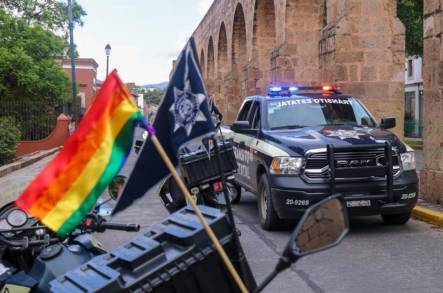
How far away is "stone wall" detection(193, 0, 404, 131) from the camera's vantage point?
13188 mm

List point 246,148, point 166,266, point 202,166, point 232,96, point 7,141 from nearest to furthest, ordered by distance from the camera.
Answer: point 166,266, point 202,166, point 246,148, point 7,141, point 232,96

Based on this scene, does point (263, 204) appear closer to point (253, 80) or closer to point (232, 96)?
point (253, 80)

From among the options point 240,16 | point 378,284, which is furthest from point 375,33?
point 240,16

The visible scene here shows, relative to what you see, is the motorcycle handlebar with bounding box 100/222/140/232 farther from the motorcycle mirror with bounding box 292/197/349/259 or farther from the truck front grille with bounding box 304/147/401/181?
the truck front grille with bounding box 304/147/401/181

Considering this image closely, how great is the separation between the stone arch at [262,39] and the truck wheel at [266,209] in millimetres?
14745

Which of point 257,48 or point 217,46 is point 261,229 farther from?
point 217,46

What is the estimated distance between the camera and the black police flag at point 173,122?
8.36ft

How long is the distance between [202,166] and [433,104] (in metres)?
5.56

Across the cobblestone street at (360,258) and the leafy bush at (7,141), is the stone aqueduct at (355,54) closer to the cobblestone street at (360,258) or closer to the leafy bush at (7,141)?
the cobblestone street at (360,258)

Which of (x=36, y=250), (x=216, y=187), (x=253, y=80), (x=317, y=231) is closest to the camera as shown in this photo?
(x=317, y=231)

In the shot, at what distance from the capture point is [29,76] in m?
25.4

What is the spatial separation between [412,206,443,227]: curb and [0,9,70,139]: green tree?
749 inches

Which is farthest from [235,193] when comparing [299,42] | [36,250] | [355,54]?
[299,42]

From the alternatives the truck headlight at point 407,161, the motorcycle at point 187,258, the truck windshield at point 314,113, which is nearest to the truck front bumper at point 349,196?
the truck headlight at point 407,161
